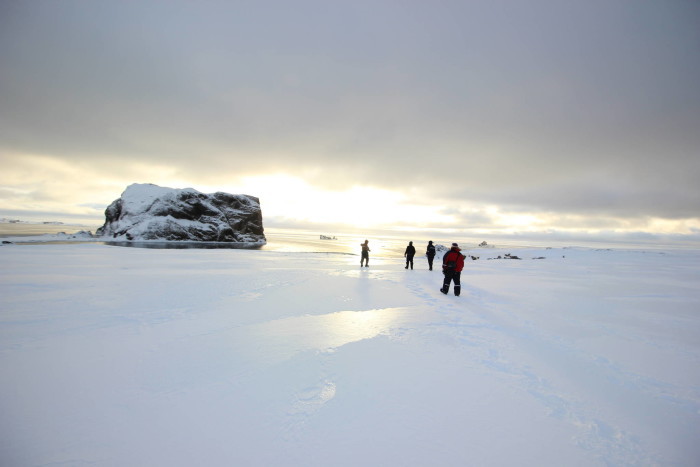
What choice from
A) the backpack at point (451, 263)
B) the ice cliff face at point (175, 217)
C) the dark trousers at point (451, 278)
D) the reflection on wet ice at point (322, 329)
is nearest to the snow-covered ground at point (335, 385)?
the reflection on wet ice at point (322, 329)

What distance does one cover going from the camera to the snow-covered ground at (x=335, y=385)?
262 centimetres

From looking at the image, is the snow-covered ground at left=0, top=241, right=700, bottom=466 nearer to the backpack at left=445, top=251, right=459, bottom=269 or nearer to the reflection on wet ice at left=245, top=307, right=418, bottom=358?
the reflection on wet ice at left=245, top=307, right=418, bottom=358

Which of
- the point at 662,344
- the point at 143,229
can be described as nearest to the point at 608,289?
the point at 662,344

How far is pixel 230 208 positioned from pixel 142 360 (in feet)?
258

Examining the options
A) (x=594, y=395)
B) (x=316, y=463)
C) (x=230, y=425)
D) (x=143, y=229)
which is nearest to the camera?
(x=316, y=463)

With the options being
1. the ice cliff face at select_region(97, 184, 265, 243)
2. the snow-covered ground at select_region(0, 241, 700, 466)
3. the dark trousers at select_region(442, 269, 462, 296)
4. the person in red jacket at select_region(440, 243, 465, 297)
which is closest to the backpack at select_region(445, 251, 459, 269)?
the person in red jacket at select_region(440, 243, 465, 297)

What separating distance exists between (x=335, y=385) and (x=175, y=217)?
7360 cm

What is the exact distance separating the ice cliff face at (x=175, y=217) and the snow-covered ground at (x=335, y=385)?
6278cm

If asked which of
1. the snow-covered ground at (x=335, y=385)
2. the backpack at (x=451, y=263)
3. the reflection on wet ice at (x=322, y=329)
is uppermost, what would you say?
the backpack at (x=451, y=263)

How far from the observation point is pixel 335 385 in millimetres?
3604

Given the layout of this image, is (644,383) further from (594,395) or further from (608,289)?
(608,289)

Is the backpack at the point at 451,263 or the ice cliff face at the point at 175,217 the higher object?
the ice cliff face at the point at 175,217

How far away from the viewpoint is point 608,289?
12.2 m

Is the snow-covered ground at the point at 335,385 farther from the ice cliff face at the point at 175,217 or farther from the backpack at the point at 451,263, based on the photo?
the ice cliff face at the point at 175,217
